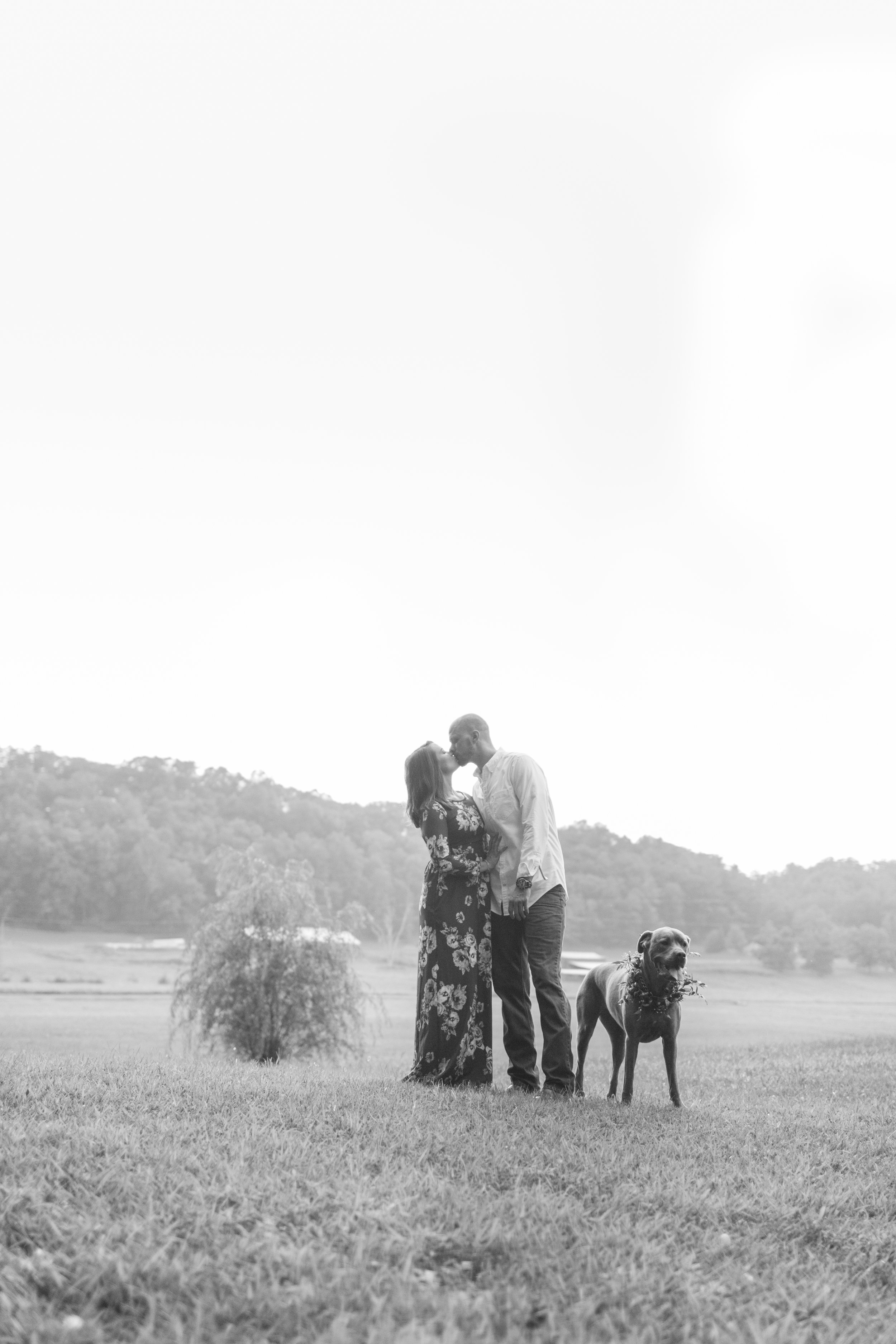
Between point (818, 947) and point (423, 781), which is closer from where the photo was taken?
point (423, 781)

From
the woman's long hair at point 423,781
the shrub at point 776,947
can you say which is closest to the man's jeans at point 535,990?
the woman's long hair at point 423,781

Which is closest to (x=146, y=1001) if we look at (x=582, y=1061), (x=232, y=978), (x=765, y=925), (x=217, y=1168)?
(x=232, y=978)

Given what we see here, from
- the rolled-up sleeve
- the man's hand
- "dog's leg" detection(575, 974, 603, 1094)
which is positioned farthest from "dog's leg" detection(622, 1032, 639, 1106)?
the rolled-up sleeve

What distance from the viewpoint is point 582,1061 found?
8.44 m

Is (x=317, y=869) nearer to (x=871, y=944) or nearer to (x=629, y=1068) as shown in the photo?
(x=871, y=944)

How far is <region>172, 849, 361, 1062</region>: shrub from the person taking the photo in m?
19.0

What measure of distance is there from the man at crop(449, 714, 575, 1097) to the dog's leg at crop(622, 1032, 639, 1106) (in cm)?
40

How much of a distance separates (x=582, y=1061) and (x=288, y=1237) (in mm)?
4988

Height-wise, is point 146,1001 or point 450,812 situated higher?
point 450,812

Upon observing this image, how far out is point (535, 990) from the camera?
7.99 meters

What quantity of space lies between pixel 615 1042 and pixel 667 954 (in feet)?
5.80

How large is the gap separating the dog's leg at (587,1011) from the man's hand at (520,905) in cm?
101

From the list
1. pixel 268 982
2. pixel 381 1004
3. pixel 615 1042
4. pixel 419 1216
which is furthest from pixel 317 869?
pixel 419 1216

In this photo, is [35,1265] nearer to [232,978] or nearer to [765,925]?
[232,978]
